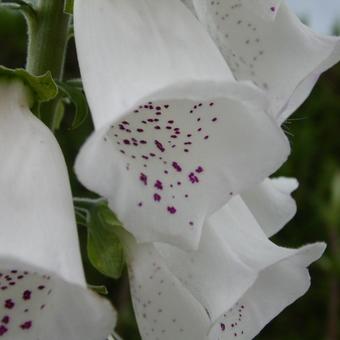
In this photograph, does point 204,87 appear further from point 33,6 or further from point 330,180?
point 330,180

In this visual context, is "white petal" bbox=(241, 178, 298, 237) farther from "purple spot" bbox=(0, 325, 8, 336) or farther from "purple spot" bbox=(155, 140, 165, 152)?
"purple spot" bbox=(0, 325, 8, 336)

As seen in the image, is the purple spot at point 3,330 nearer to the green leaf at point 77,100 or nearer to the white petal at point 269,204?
the green leaf at point 77,100

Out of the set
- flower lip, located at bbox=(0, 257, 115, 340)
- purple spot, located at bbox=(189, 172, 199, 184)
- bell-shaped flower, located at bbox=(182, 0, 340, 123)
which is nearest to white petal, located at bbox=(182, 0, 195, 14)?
bell-shaped flower, located at bbox=(182, 0, 340, 123)

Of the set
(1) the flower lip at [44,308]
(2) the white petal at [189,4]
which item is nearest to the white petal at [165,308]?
(1) the flower lip at [44,308]

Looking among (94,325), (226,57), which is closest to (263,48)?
(226,57)

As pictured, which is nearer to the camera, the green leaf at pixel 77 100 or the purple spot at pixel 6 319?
the purple spot at pixel 6 319

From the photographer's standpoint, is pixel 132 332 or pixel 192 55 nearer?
pixel 192 55

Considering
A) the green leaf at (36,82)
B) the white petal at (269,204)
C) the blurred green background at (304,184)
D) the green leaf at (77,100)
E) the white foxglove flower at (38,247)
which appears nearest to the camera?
the white foxglove flower at (38,247)
